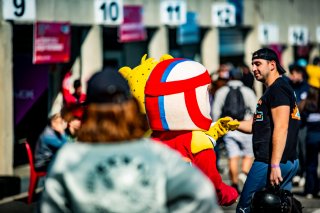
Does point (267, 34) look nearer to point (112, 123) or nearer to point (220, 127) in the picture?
point (220, 127)

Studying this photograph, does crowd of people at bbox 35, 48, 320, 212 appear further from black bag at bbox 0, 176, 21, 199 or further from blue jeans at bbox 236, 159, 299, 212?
black bag at bbox 0, 176, 21, 199

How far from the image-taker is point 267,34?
25891 mm

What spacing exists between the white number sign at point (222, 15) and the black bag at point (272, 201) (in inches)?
638

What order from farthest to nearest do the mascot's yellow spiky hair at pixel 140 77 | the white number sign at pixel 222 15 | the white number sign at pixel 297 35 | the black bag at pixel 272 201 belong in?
the white number sign at pixel 297 35, the white number sign at pixel 222 15, the black bag at pixel 272 201, the mascot's yellow spiky hair at pixel 140 77

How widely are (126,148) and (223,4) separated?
19740 millimetres

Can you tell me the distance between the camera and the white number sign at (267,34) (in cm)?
2564

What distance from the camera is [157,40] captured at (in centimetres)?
2092

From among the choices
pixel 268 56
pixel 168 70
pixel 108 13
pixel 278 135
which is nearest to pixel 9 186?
pixel 108 13

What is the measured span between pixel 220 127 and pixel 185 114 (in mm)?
744

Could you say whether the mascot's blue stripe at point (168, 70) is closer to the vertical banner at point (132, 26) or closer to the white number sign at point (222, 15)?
the vertical banner at point (132, 26)

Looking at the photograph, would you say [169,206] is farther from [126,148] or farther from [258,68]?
[258,68]

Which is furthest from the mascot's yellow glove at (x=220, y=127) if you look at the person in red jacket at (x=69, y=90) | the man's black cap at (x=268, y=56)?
the person in red jacket at (x=69, y=90)

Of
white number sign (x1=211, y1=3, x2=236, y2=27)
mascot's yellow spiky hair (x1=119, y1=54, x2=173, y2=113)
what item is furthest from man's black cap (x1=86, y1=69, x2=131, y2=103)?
white number sign (x1=211, y1=3, x2=236, y2=27)

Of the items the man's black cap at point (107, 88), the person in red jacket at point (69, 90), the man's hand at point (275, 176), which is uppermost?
the man's black cap at point (107, 88)
